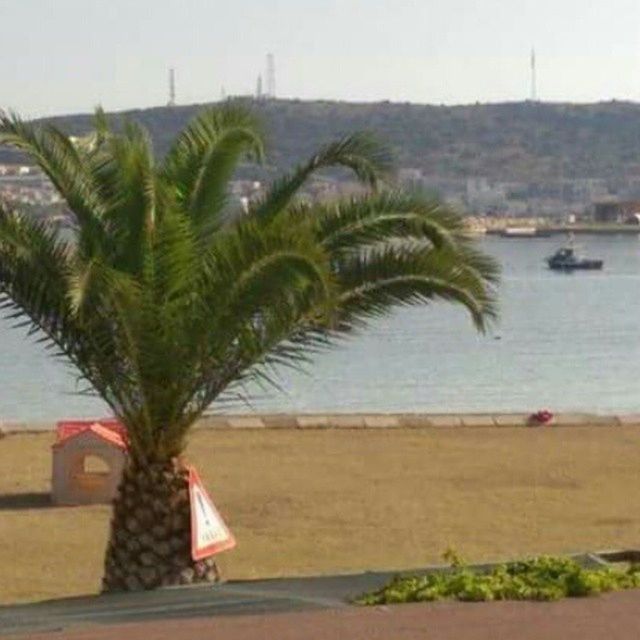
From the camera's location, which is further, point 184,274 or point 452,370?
point 452,370

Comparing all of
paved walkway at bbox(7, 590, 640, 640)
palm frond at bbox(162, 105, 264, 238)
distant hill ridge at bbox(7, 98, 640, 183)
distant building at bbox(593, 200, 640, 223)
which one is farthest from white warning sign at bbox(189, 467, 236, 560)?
distant building at bbox(593, 200, 640, 223)

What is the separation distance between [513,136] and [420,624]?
124 meters

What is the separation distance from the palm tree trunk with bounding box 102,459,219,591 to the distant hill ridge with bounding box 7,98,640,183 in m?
102

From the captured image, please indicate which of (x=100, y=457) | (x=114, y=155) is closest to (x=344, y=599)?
(x=114, y=155)

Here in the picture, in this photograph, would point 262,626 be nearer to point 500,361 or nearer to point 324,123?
point 500,361

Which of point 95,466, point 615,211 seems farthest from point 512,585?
point 615,211

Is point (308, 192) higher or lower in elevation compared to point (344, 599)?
higher

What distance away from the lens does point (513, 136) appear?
130625 mm

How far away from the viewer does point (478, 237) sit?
12453 mm

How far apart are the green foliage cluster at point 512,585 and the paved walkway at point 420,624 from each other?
119 mm

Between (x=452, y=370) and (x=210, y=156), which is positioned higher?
(x=210, y=156)

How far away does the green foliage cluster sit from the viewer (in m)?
8.80

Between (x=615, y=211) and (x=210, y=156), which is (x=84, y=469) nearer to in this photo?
(x=210, y=156)

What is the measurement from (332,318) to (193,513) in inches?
55.0
